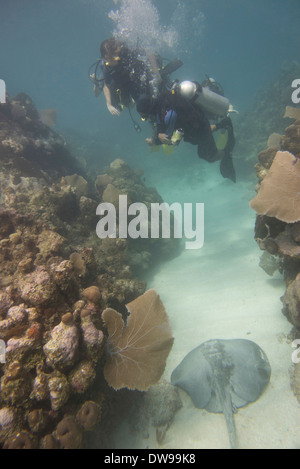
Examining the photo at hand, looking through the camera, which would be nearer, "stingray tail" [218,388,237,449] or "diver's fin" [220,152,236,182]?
"stingray tail" [218,388,237,449]

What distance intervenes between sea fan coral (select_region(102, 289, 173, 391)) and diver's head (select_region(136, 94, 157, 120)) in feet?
14.9

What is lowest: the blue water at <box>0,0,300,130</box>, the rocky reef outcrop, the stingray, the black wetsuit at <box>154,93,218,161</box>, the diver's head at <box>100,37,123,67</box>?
the stingray

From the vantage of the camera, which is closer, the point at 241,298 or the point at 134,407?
the point at 134,407

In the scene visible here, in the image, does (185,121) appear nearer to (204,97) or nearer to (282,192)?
(204,97)

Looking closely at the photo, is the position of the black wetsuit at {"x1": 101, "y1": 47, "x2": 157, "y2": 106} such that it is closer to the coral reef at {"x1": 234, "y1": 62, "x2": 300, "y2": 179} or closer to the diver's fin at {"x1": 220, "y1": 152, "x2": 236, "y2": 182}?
the diver's fin at {"x1": 220, "y1": 152, "x2": 236, "y2": 182}

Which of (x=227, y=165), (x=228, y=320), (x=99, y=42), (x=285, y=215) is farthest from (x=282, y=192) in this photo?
(x=99, y=42)

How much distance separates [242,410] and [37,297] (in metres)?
3.24

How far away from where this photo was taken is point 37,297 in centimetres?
278

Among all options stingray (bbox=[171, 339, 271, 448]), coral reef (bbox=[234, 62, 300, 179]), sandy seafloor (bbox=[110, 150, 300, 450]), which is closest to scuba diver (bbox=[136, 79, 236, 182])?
sandy seafloor (bbox=[110, 150, 300, 450])

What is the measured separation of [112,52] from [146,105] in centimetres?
199

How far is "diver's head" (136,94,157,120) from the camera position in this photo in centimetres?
545

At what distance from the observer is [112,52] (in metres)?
5.97
